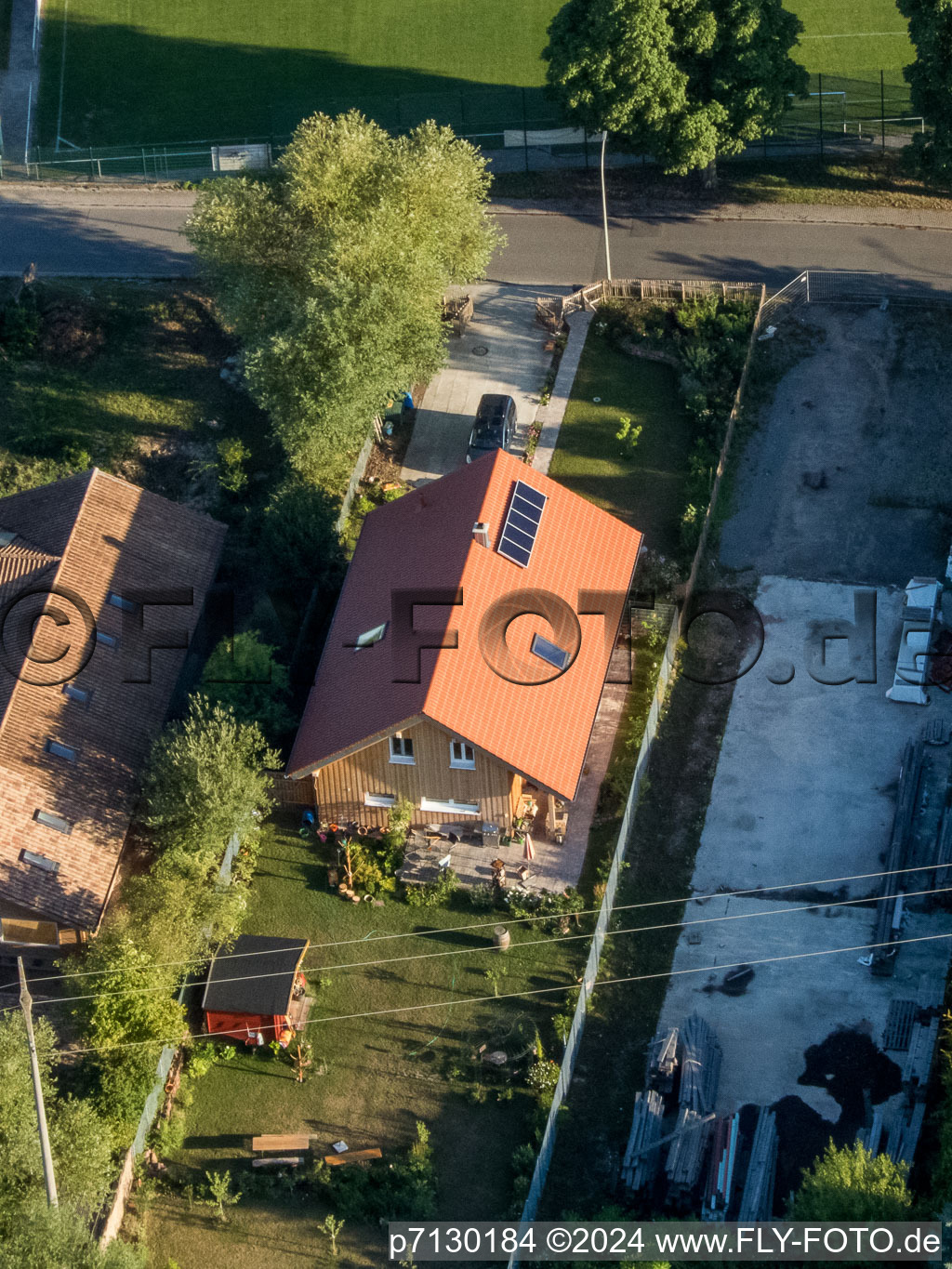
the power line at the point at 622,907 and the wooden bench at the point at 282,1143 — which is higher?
the power line at the point at 622,907

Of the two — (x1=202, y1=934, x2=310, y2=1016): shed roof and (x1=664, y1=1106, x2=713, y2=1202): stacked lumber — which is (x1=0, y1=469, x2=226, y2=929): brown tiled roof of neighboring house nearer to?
(x1=202, y1=934, x2=310, y2=1016): shed roof

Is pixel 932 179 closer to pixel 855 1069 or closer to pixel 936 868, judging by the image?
pixel 936 868

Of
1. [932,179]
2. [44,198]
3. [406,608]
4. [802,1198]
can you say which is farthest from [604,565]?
[44,198]

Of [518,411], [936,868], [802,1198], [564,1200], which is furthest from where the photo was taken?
[518,411]

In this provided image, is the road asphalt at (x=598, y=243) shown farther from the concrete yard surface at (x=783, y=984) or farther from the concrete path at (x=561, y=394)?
the concrete yard surface at (x=783, y=984)

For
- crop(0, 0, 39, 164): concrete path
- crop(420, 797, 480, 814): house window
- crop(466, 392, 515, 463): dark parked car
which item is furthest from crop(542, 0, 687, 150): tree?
crop(420, 797, 480, 814): house window

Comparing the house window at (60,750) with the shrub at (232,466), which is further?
the shrub at (232,466)

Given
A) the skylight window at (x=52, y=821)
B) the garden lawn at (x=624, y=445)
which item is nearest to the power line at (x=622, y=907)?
the skylight window at (x=52, y=821)
